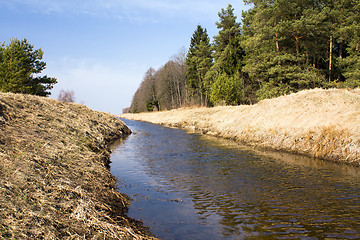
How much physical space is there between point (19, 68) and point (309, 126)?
31241 mm

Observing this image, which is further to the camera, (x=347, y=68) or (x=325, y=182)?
(x=347, y=68)

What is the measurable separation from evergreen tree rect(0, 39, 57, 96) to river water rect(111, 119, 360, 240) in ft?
79.3

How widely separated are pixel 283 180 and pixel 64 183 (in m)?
6.74

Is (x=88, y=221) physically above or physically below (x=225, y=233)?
above

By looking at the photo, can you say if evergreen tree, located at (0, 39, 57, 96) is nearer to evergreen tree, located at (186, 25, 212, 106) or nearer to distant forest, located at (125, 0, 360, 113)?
distant forest, located at (125, 0, 360, 113)

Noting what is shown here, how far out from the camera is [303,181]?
321 inches

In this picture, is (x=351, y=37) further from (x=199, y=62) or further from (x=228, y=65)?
(x=199, y=62)

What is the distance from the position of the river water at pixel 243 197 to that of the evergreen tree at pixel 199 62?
156 ft

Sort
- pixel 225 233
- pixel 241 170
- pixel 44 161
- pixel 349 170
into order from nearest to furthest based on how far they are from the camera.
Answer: pixel 225 233 → pixel 44 161 → pixel 349 170 → pixel 241 170

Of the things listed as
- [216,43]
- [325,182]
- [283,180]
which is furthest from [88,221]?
[216,43]

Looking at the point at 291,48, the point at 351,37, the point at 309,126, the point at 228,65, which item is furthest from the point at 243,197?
the point at 228,65

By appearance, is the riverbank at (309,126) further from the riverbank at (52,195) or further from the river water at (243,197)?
the riverbank at (52,195)

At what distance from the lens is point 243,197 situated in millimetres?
6855

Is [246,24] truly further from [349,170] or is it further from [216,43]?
[349,170]
